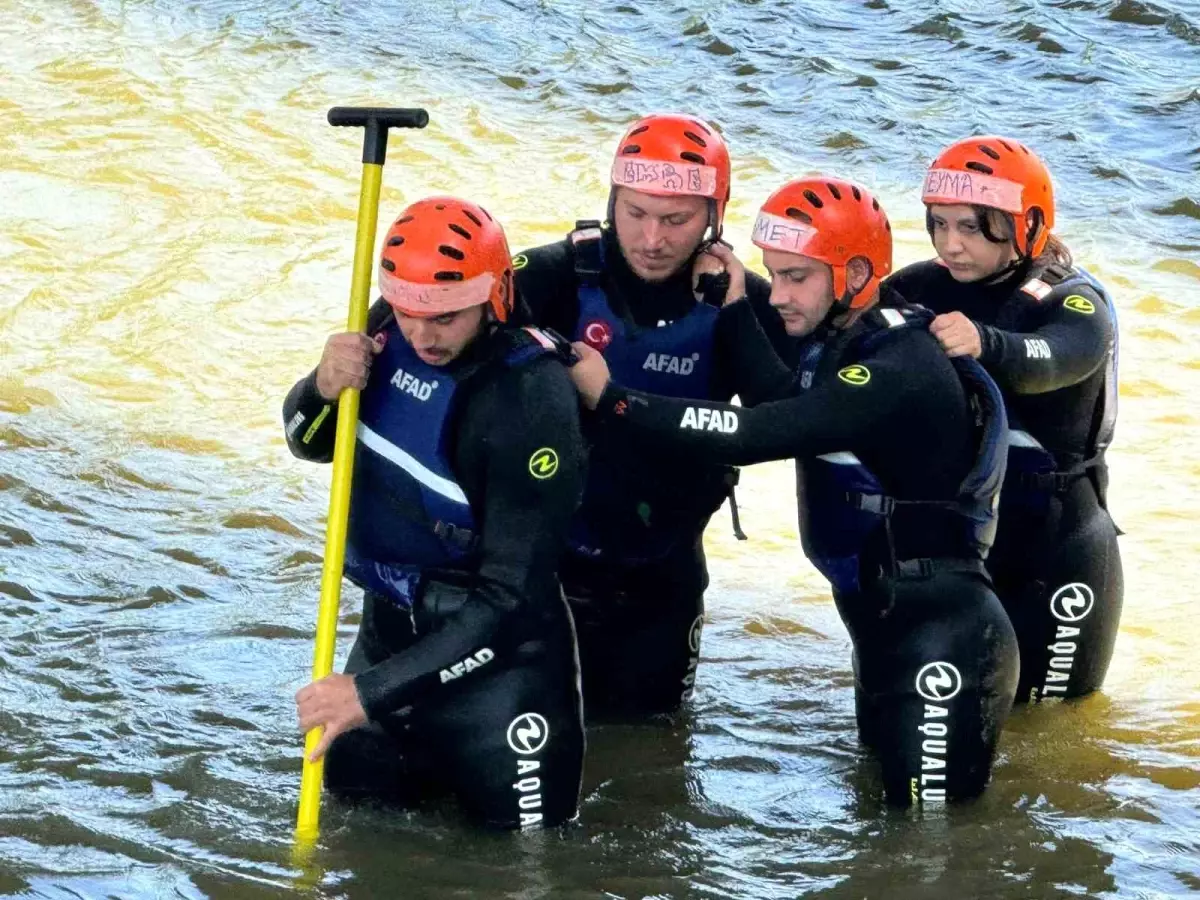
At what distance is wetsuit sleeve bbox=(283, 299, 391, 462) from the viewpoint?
4918mm

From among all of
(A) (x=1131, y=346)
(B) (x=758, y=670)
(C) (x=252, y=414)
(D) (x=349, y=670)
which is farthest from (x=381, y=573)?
(A) (x=1131, y=346)

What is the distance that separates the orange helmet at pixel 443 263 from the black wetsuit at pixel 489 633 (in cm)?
15

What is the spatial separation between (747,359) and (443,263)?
124 cm

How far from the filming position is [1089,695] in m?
6.27

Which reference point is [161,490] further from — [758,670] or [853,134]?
[853,134]

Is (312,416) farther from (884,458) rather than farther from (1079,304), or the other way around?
(1079,304)

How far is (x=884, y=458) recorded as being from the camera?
5.00 meters

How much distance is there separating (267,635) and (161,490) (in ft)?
5.37

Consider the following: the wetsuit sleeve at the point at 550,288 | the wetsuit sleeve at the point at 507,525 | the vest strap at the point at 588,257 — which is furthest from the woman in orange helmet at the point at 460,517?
the vest strap at the point at 588,257

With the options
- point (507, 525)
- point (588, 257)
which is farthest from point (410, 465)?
point (588, 257)

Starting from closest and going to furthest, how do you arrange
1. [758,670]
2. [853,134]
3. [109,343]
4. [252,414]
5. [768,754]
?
[768,754] → [758,670] → [252,414] → [109,343] → [853,134]

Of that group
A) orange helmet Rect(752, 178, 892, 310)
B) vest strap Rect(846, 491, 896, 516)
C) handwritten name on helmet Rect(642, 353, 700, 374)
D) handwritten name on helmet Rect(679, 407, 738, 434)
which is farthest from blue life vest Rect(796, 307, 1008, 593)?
handwritten name on helmet Rect(642, 353, 700, 374)

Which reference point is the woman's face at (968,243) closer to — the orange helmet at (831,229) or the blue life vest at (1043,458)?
the blue life vest at (1043,458)

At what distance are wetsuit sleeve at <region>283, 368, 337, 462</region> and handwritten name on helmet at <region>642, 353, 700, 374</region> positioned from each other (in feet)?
3.43
